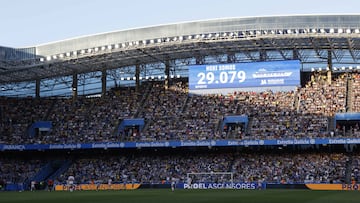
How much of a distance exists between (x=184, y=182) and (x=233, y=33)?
54.1 ft

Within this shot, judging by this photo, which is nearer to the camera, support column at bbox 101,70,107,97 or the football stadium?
the football stadium

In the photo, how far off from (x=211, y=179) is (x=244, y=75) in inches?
596

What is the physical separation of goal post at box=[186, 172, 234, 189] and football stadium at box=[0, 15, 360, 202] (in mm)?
123

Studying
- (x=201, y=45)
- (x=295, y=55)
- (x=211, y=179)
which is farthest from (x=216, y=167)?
(x=295, y=55)

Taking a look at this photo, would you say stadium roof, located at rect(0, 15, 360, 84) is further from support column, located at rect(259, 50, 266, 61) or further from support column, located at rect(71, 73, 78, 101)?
support column, located at rect(71, 73, 78, 101)

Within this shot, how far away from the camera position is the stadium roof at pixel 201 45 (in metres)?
59.2

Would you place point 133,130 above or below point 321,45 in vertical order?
below

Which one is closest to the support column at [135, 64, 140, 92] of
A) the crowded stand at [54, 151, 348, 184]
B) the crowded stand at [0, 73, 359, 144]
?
the crowded stand at [0, 73, 359, 144]

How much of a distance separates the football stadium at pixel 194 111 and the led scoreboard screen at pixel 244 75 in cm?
12

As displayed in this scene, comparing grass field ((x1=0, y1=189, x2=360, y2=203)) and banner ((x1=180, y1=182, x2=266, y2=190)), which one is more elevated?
grass field ((x1=0, y1=189, x2=360, y2=203))

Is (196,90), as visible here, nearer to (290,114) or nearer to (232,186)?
(290,114)

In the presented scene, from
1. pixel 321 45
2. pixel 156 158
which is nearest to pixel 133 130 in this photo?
pixel 156 158

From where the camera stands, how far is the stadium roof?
5922 centimetres

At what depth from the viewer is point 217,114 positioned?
66375 mm
